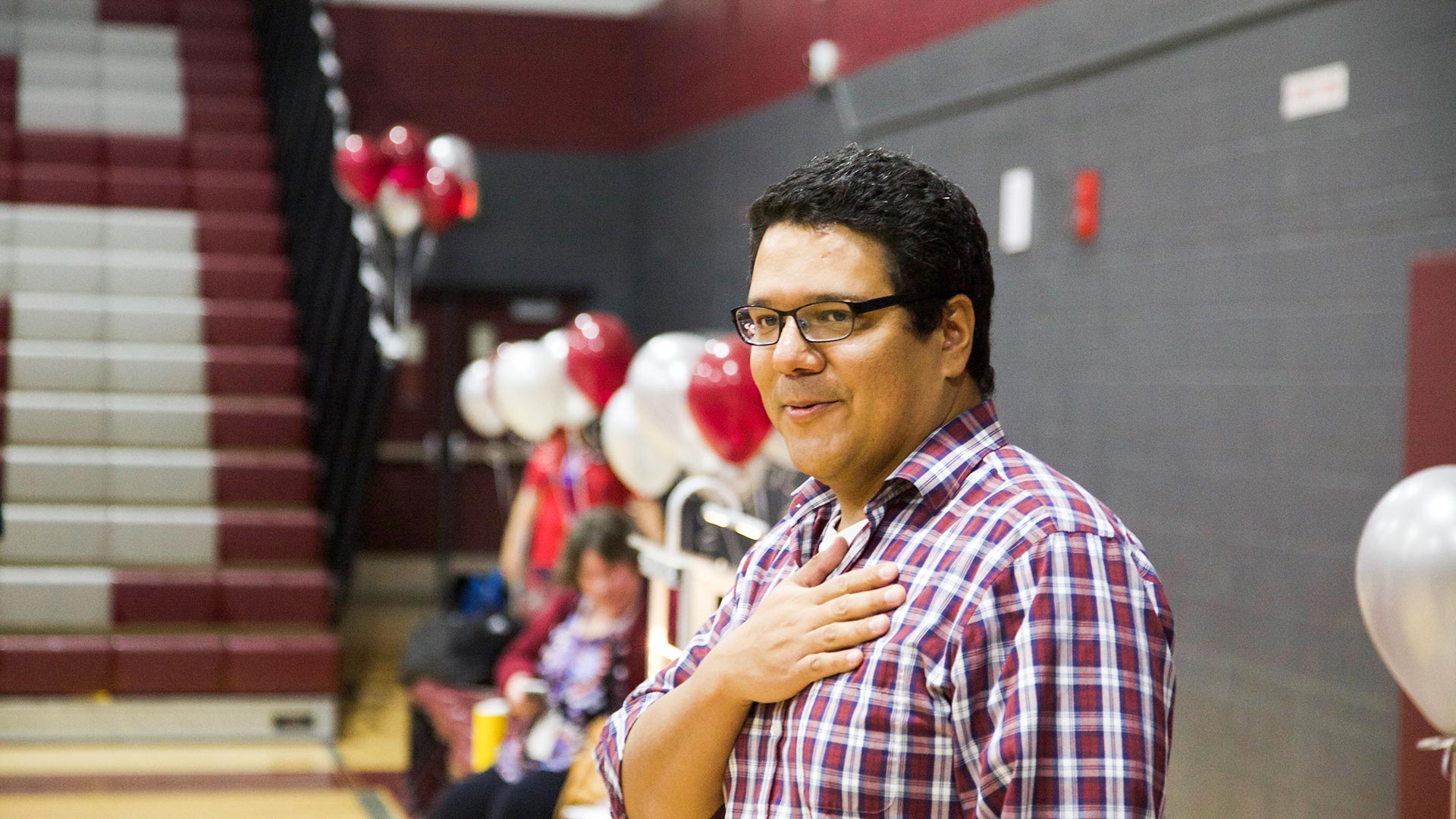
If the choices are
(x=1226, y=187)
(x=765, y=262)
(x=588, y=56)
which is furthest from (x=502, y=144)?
(x=765, y=262)

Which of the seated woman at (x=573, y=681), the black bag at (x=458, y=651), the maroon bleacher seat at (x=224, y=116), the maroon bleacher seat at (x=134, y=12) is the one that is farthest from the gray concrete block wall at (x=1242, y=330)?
the maroon bleacher seat at (x=134, y=12)

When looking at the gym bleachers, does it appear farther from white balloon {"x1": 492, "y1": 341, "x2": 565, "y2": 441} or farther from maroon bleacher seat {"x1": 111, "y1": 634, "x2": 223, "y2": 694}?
white balloon {"x1": 492, "y1": 341, "x2": 565, "y2": 441}

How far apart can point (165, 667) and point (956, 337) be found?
5.15 meters

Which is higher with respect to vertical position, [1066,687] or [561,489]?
[1066,687]

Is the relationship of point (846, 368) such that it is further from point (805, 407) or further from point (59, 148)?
point (59, 148)

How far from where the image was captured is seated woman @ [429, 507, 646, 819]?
140 inches

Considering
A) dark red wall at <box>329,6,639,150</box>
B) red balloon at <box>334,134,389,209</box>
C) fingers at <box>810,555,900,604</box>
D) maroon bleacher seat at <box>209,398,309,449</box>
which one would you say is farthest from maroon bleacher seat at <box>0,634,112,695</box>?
fingers at <box>810,555,900,604</box>

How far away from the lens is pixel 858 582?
3.50ft

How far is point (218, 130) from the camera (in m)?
7.77

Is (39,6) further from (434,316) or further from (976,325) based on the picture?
(976,325)

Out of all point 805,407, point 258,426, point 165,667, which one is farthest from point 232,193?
point 805,407

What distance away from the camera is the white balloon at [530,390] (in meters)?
5.28

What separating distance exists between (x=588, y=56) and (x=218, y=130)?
2424mm

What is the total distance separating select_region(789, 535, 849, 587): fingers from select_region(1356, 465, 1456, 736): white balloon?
124 cm
